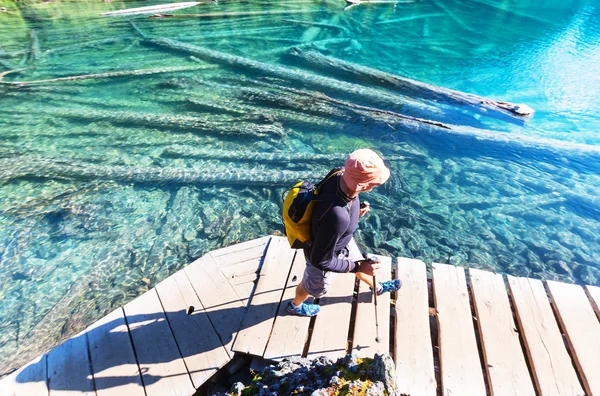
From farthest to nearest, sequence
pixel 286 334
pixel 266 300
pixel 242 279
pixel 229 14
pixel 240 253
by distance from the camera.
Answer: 1. pixel 229 14
2. pixel 240 253
3. pixel 242 279
4. pixel 266 300
5. pixel 286 334

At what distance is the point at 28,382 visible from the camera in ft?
12.1

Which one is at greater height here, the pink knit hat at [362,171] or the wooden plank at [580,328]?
the pink knit hat at [362,171]

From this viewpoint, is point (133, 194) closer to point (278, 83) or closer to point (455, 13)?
point (278, 83)

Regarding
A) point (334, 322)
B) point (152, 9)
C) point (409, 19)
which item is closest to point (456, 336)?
point (334, 322)

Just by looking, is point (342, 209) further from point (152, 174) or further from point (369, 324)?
point (152, 174)

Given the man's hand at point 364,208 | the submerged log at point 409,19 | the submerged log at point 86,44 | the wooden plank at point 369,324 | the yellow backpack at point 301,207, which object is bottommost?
the submerged log at point 86,44

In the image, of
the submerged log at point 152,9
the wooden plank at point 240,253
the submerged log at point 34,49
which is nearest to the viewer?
the wooden plank at point 240,253

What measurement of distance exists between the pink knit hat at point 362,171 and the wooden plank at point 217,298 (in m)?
2.48

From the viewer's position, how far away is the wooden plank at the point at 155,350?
11.8ft

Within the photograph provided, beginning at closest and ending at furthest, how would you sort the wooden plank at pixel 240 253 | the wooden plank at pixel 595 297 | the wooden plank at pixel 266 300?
1. the wooden plank at pixel 266 300
2. the wooden plank at pixel 595 297
3. the wooden plank at pixel 240 253

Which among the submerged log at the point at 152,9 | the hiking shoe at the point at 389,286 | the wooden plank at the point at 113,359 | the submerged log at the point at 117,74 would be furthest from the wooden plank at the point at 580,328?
the submerged log at the point at 152,9

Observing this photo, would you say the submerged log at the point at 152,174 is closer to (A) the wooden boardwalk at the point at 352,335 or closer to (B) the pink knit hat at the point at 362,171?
(A) the wooden boardwalk at the point at 352,335

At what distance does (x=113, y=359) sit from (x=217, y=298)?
1313 millimetres

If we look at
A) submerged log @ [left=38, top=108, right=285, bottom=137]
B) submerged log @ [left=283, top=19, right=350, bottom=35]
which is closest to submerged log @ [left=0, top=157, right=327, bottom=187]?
submerged log @ [left=38, top=108, right=285, bottom=137]
